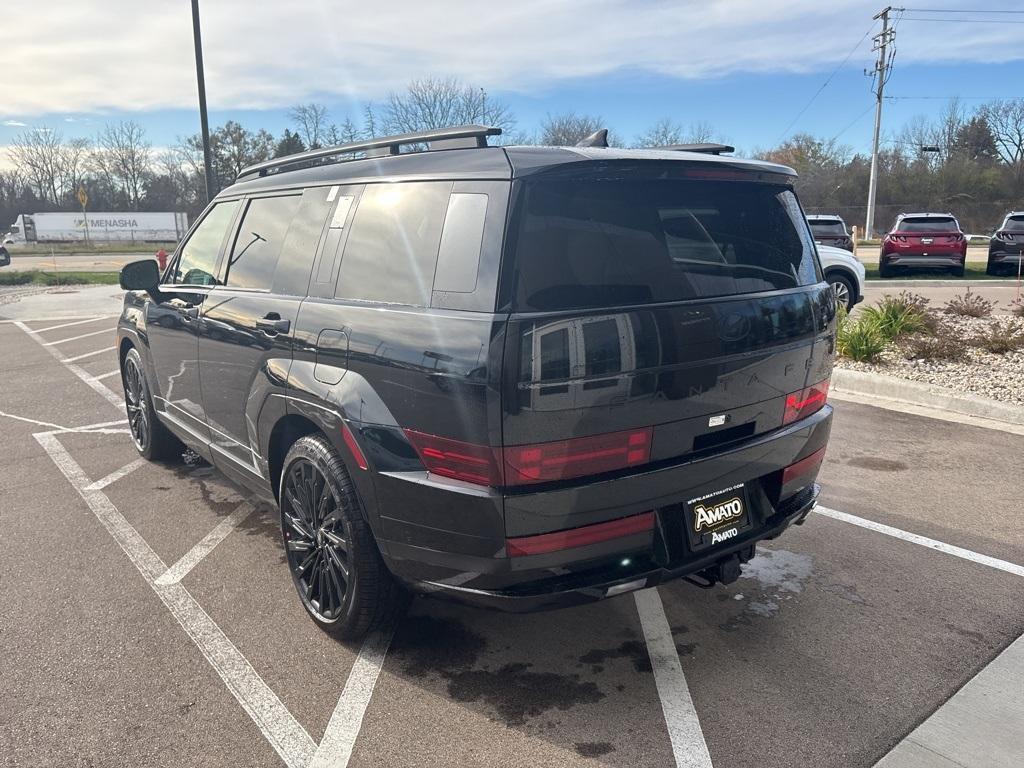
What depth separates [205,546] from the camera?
169 inches

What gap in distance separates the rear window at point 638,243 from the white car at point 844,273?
382 inches

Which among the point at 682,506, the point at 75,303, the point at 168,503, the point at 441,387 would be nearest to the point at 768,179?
the point at 682,506

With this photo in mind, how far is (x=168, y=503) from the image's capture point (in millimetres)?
4969

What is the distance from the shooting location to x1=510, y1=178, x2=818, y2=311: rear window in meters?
2.49

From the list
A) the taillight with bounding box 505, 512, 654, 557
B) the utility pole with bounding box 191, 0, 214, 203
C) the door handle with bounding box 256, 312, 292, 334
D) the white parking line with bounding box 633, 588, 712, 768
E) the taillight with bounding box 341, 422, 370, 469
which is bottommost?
the white parking line with bounding box 633, 588, 712, 768

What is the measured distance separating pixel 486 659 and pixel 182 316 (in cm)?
→ 275

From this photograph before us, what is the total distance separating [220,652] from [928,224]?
19.1 meters

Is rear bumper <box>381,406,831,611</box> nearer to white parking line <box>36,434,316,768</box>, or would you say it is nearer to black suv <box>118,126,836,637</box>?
black suv <box>118,126,836,637</box>

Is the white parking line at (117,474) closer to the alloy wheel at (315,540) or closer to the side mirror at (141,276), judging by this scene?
the side mirror at (141,276)

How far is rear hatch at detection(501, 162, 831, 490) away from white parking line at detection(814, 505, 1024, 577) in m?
1.75

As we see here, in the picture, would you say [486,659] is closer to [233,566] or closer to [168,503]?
[233,566]

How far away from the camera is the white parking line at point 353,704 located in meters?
2.58

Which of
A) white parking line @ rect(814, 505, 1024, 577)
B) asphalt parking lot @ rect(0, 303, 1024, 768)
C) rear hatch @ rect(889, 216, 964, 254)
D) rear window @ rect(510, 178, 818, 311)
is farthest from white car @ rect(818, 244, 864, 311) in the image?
rear window @ rect(510, 178, 818, 311)

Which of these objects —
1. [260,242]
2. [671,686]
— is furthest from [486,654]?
[260,242]
